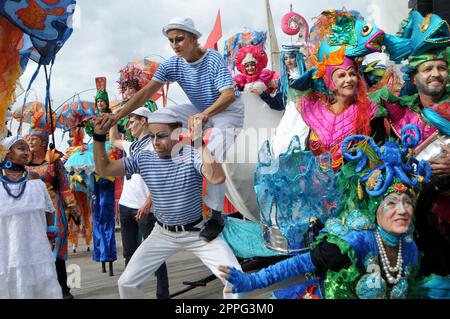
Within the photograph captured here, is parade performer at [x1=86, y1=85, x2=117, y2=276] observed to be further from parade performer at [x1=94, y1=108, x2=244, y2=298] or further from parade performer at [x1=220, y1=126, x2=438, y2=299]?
parade performer at [x1=220, y1=126, x2=438, y2=299]

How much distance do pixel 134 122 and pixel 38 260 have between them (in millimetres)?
1319

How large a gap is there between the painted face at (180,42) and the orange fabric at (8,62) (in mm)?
891

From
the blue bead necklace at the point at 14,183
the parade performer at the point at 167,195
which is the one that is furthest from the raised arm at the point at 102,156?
the blue bead necklace at the point at 14,183

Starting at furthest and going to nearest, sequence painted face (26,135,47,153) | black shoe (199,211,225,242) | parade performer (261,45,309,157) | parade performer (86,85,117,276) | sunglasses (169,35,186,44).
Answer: parade performer (86,85,117,276)
painted face (26,135,47,153)
parade performer (261,45,309,157)
sunglasses (169,35,186,44)
black shoe (199,211,225,242)

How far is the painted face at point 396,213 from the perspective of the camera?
7.41 feet

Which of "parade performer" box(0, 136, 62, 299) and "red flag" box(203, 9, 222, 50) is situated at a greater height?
"red flag" box(203, 9, 222, 50)

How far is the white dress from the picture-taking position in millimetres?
3559

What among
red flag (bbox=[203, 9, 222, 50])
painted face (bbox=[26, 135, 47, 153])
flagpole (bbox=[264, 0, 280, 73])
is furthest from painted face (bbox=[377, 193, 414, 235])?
flagpole (bbox=[264, 0, 280, 73])

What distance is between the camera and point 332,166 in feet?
9.86

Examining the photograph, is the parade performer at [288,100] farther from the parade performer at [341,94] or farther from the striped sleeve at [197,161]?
the striped sleeve at [197,161]

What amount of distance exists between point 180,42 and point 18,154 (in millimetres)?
1449

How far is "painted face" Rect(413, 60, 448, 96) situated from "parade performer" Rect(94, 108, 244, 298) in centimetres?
143

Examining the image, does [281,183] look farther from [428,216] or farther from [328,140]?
[428,216]
